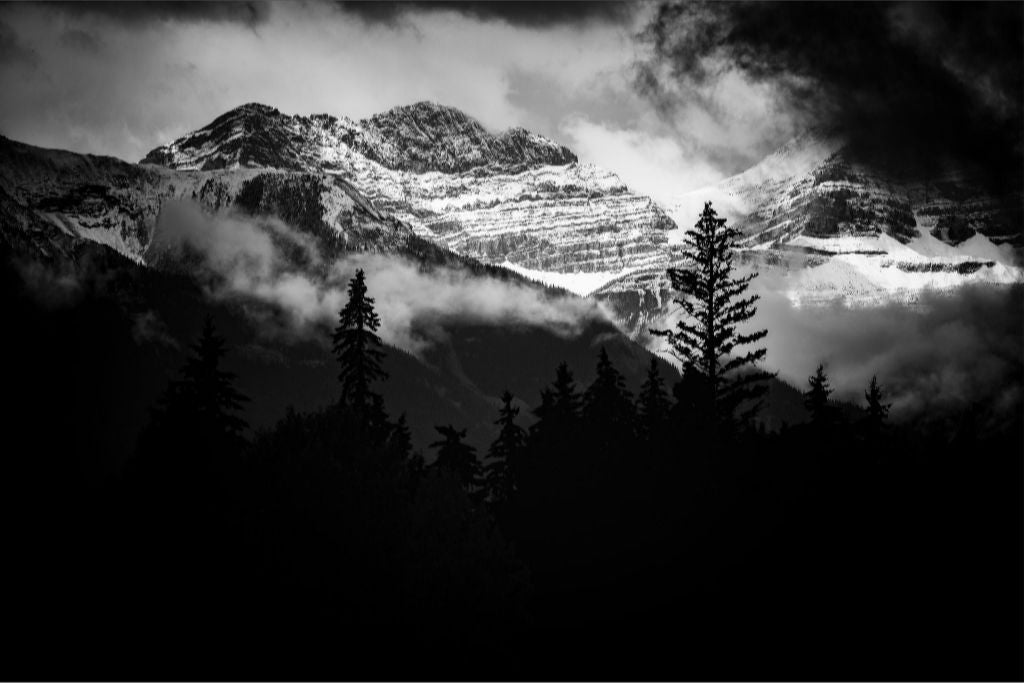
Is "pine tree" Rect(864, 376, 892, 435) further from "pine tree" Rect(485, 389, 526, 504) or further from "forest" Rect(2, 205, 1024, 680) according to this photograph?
"pine tree" Rect(485, 389, 526, 504)

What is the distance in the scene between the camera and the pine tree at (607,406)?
5878 cm

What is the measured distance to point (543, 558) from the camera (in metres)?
51.2

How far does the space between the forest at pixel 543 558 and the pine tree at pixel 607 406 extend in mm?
3177

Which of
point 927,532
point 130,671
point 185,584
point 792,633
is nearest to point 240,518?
point 185,584

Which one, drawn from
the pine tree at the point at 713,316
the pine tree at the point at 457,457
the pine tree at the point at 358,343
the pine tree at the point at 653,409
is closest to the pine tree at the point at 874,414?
the pine tree at the point at 713,316

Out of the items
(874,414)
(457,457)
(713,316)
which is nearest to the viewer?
(713,316)

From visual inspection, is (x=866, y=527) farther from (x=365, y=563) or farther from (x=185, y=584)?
(x=185, y=584)

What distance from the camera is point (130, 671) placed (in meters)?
35.1

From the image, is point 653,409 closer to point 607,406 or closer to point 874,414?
point 607,406

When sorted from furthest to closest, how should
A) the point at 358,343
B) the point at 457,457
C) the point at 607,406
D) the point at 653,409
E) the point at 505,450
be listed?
the point at 358,343 < the point at 457,457 < the point at 505,450 < the point at 653,409 < the point at 607,406

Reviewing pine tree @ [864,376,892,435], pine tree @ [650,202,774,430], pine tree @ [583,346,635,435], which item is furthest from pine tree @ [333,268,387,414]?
pine tree @ [864,376,892,435]

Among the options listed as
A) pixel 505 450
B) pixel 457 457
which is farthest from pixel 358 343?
pixel 505 450

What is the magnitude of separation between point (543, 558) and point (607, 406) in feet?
41.2

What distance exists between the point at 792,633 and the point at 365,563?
44.7 ft
